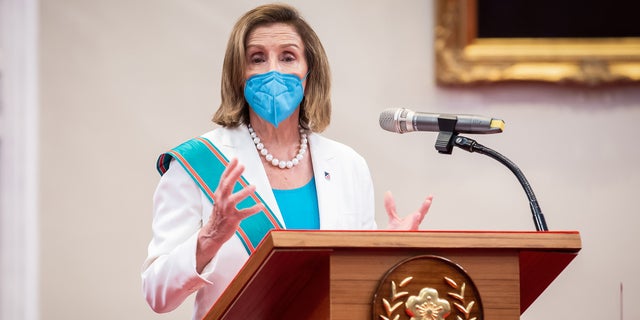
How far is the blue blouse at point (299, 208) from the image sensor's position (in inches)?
87.4

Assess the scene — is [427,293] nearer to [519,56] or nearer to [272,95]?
[272,95]

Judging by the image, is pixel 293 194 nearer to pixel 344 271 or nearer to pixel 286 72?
pixel 286 72

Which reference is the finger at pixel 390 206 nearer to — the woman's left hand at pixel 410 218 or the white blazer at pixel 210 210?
the woman's left hand at pixel 410 218

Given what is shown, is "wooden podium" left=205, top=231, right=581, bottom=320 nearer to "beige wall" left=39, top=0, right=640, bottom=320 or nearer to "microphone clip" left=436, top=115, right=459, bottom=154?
"microphone clip" left=436, top=115, right=459, bottom=154

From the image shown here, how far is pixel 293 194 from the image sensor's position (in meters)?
2.27

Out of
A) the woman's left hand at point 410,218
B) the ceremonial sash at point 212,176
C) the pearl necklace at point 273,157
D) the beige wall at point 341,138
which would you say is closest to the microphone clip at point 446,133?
the woman's left hand at point 410,218

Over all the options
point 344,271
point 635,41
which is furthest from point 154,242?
point 635,41

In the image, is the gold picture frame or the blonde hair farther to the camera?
the gold picture frame

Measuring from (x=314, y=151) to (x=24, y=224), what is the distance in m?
1.11

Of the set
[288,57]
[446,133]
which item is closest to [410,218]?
[446,133]

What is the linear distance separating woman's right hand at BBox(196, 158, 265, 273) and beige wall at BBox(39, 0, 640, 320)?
57.8 inches

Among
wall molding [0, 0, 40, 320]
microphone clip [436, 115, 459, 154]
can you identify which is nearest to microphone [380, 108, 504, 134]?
microphone clip [436, 115, 459, 154]

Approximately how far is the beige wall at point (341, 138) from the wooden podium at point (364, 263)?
171 centimetres

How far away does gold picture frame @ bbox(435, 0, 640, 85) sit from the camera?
127 inches
